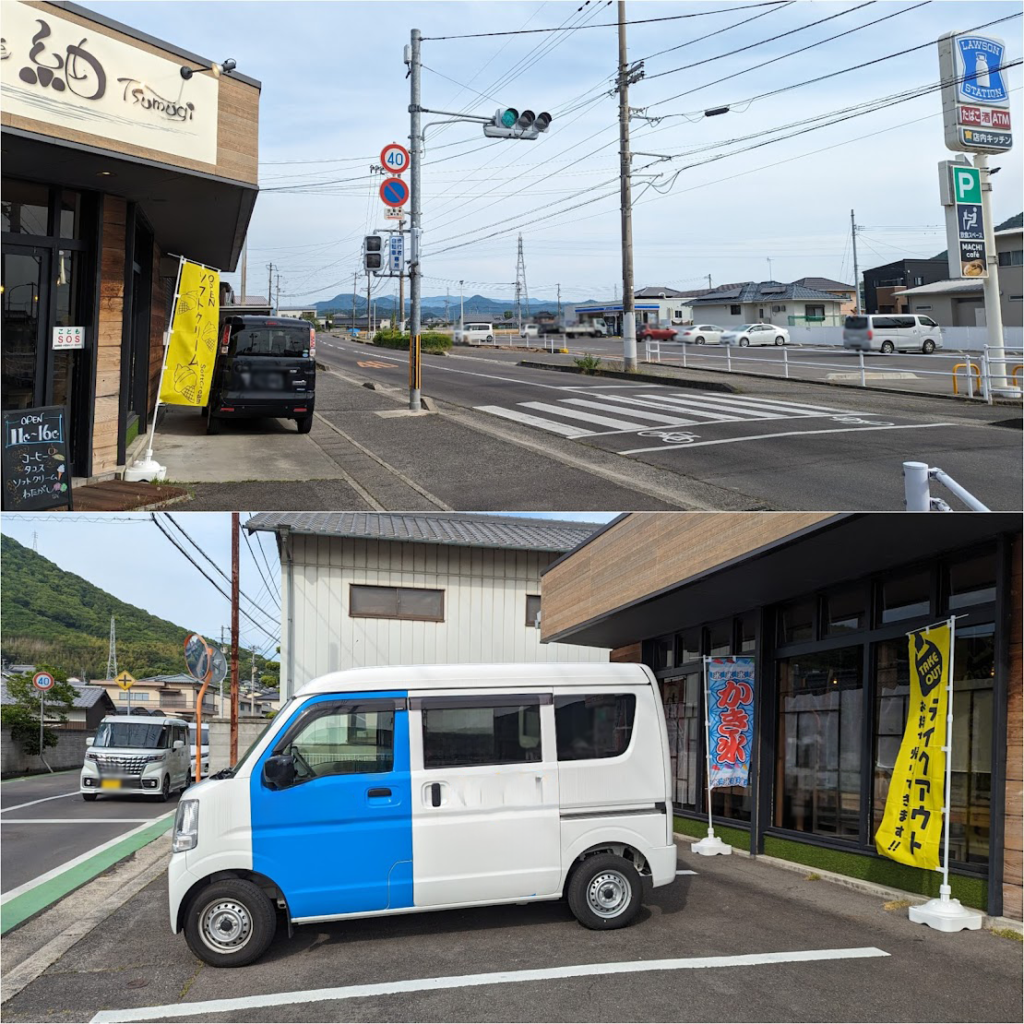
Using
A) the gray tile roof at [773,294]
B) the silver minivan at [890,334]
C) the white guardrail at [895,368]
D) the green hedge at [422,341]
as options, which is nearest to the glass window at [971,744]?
the white guardrail at [895,368]

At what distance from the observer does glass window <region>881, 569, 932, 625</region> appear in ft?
25.5

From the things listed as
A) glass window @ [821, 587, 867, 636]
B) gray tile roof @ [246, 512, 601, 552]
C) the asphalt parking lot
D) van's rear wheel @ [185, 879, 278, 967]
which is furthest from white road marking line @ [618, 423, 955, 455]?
van's rear wheel @ [185, 879, 278, 967]

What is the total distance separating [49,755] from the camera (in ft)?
99.6

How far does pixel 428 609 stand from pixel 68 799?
776cm

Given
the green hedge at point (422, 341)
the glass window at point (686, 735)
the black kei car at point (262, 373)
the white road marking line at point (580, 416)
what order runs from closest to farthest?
the glass window at point (686, 735)
the black kei car at point (262, 373)
the white road marking line at point (580, 416)
the green hedge at point (422, 341)

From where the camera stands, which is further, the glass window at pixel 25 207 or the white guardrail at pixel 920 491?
the glass window at pixel 25 207

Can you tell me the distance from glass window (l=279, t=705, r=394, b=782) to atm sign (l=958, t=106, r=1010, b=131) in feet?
58.5

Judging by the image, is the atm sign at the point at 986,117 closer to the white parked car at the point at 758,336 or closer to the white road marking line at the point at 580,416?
the white road marking line at the point at 580,416

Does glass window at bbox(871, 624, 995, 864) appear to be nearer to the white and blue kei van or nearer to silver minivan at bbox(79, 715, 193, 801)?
the white and blue kei van

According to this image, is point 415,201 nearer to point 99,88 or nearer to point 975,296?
point 99,88

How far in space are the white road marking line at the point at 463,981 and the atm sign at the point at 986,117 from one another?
17524 mm

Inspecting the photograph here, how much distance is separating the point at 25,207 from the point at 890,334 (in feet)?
127

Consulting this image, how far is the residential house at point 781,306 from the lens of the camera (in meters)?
67.3

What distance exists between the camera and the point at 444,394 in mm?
23266
